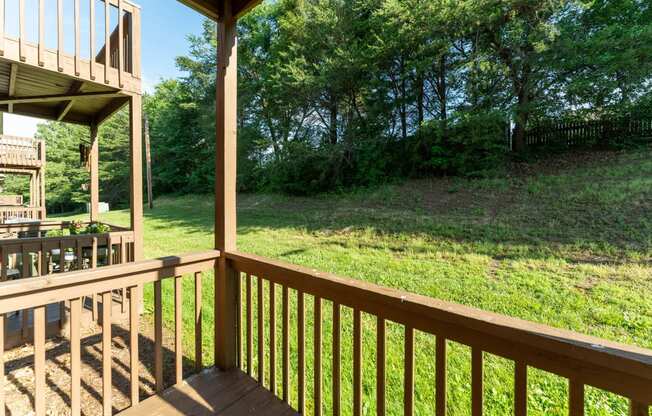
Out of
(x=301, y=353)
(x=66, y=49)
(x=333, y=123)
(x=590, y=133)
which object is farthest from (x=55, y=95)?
(x=590, y=133)

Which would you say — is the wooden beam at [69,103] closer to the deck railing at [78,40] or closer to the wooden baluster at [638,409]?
the deck railing at [78,40]

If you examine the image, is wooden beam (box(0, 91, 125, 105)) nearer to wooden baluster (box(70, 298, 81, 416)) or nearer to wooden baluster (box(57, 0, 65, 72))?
wooden baluster (box(57, 0, 65, 72))

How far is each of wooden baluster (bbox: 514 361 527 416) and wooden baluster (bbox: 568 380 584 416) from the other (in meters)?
0.11

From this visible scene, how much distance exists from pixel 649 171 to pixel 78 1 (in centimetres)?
1015

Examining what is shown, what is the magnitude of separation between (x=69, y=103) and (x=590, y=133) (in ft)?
39.6

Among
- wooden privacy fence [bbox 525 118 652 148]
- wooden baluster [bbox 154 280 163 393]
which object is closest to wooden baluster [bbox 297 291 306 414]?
wooden baluster [bbox 154 280 163 393]

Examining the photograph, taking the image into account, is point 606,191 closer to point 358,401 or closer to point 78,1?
point 358,401

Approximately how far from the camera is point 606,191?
19.2 feet

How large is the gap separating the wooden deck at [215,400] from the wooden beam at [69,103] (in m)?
3.44

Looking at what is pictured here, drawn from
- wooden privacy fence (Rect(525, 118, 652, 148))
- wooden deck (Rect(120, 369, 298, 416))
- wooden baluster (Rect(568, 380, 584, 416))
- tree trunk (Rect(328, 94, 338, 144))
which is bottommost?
wooden deck (Rect(120, 369, 298, 416))

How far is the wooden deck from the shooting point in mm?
1703

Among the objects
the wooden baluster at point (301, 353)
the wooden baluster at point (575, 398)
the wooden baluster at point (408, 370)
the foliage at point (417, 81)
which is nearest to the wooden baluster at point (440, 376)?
the wooden baluster at point (408, 370)

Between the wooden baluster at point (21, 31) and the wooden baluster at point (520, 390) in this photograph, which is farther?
the wooden baluster at point (21, 31)

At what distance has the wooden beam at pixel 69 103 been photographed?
3.48m
